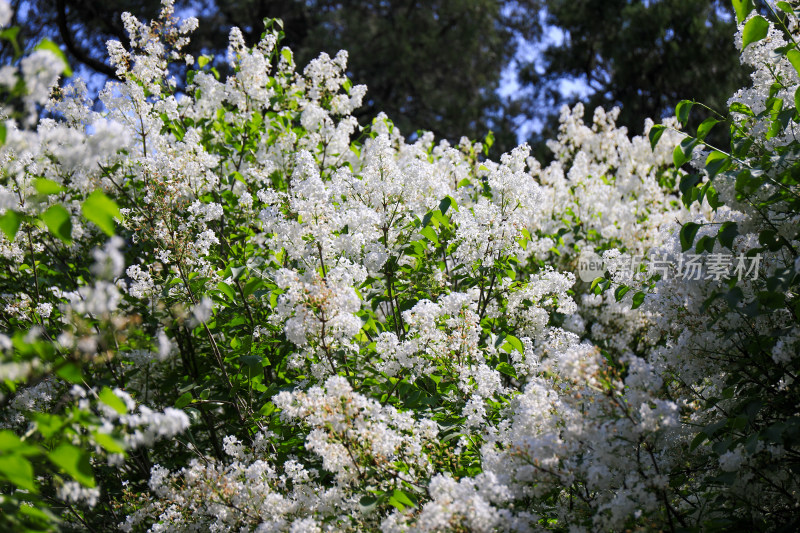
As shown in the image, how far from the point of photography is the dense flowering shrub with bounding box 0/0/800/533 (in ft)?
8.05

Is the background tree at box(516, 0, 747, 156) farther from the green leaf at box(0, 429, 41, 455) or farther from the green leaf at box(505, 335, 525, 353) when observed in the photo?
the green leaf at box(0, 429, 41, 455)

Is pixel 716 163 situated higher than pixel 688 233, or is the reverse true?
pixel 716 163

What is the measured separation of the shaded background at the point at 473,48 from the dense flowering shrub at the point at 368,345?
27.9 ft

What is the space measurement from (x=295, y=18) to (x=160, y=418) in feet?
42.4

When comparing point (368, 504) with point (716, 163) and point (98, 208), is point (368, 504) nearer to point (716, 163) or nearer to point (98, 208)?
point (98, 208)

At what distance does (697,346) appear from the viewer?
10.8 ft

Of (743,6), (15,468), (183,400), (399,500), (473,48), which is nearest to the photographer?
(15,468)

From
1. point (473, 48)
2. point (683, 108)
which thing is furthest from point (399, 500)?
point (473, 48)

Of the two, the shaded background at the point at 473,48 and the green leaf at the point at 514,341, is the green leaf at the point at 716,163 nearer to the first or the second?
the green leaf at the point at 514,341

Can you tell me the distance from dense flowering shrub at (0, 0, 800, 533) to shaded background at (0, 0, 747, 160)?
27.9 ft

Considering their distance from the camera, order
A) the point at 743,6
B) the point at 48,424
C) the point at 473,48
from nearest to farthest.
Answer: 1. the point at 48,424
2. the point at 743,6
3. the point at 473,48

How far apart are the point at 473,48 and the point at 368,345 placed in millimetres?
11884

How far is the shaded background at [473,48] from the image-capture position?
43.3ft

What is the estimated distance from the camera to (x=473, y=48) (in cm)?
1425
